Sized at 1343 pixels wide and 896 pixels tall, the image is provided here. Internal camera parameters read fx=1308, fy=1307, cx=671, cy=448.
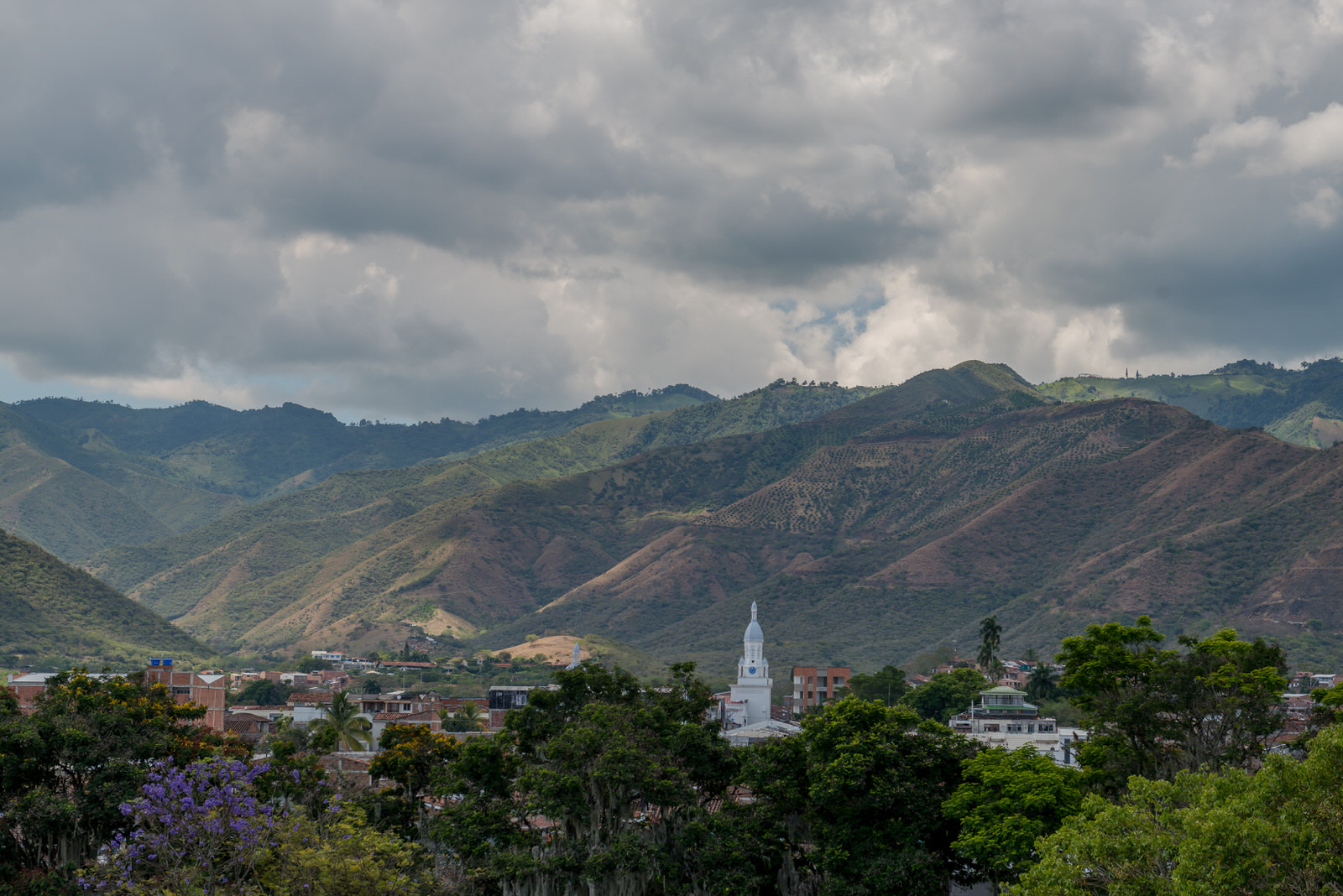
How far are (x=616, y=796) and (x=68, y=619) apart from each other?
135321 mm

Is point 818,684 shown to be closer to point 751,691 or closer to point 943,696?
point 751,691

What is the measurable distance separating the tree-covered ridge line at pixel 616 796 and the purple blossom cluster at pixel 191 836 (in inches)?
4.6

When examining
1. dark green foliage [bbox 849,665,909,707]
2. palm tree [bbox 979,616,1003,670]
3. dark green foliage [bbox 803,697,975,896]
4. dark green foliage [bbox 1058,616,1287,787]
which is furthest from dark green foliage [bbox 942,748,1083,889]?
palm tree [bbox 979,616,1003,670]

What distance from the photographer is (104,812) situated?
42156 millimetres

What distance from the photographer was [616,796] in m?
43.8

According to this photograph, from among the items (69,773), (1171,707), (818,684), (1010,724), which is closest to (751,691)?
(818,684)

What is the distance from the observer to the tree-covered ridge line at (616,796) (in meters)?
37.7

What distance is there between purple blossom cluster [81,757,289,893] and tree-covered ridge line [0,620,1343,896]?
0.39 feet

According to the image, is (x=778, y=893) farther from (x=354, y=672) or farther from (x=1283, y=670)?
(x=354, y=672)

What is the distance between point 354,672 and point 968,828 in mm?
136225

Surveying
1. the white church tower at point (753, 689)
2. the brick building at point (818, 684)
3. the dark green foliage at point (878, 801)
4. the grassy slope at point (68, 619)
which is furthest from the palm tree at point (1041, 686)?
the grassy slope at point (68, 619)

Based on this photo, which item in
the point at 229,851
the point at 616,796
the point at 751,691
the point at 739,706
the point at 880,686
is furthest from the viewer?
the point at 880,686

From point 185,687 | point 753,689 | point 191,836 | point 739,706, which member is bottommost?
point 739,706

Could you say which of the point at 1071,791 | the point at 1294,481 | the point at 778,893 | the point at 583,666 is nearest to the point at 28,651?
the point at 583,666
